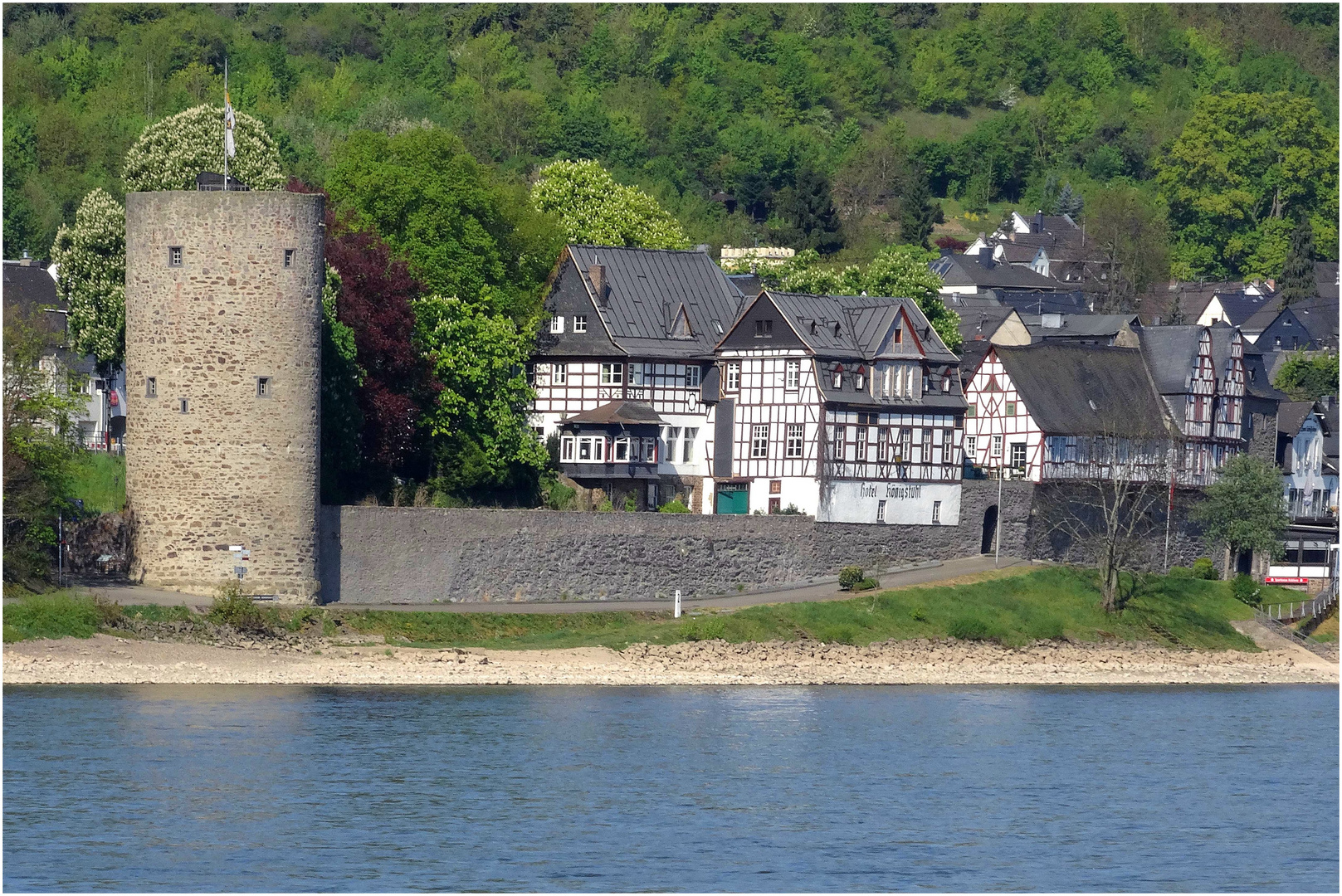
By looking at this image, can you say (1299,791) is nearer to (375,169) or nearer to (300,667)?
(300,667)

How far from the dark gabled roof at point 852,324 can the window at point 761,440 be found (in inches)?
124

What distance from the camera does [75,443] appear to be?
70062 millimetres

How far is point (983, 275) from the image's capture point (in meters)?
141

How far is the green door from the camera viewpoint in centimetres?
8019

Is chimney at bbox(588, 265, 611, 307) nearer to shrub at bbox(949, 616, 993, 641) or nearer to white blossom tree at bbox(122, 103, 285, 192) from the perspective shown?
white blossom tree at bbox(122, 103, 285, 192)

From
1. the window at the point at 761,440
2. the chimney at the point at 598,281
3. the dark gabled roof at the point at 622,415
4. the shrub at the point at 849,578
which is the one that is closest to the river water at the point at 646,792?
the shrub at the point at 849,578

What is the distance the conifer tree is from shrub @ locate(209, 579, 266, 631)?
9601 cm

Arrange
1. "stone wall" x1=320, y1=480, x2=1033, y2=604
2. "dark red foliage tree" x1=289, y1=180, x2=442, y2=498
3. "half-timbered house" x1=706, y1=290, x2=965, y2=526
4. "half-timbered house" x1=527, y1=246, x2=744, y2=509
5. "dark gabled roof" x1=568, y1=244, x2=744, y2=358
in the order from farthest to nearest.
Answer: "dark gabled roof" x1=568, y1=244, x2=744, y2=358, "half-timbered house" x1=527, y1=246, x2=744, y2=509, "half-timbered house" x1=706, y1=290, x2=965, y2=526, "dark red foliage tree" x1=289, y1=180, x2=442, y2=498, "stone wall" x1=320, y1=480, x2=1033, y2=604

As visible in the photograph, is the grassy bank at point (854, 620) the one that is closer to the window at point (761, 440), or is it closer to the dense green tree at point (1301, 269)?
the window at point (761, 440)

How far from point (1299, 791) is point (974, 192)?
133 metres

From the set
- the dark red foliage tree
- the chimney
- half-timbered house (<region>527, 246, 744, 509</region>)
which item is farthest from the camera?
the chimney

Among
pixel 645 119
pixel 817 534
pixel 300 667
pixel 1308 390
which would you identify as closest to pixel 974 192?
pixel 645 119

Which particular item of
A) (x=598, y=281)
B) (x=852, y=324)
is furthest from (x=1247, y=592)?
(x=598, y=281)

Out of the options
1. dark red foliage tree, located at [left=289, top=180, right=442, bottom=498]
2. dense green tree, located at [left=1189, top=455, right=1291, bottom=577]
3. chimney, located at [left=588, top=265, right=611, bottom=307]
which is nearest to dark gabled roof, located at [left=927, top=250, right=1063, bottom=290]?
dense green tree, located at [left=1189, top=455, right=1291, bottom=577]
